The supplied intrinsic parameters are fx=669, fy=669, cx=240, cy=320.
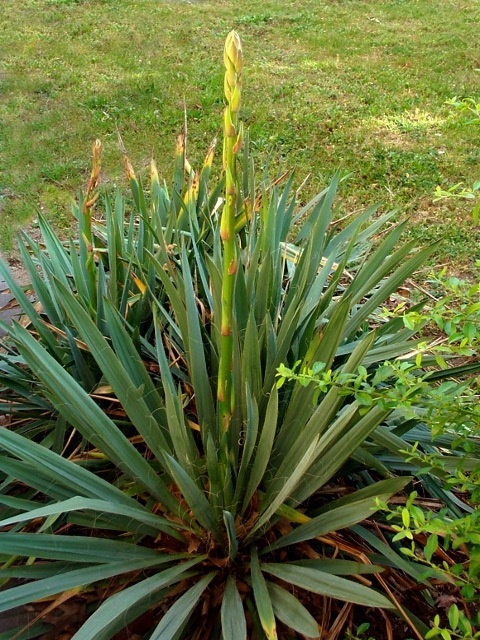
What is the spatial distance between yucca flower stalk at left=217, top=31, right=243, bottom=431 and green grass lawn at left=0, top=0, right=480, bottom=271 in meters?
2.58

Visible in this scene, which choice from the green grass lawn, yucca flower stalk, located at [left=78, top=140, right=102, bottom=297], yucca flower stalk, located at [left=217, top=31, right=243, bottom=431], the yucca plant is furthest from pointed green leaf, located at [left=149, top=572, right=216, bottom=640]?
the green grass lawn

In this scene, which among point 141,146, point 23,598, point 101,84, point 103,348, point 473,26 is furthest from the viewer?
point 473,26

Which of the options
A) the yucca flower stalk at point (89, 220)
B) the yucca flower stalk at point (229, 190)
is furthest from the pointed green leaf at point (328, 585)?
the yucca flower stalk at point (89, 220)

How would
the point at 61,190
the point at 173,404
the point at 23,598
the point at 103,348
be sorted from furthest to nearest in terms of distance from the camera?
1. the point at 61,190
2. the point at 103,348
3. the point at 173,404
4. the point at 23,598

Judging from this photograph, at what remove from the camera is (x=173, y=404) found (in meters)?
1.79

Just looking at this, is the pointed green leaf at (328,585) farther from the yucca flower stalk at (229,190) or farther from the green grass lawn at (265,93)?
the green grass lawn at (265,93)

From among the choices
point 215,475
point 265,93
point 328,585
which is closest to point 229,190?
point 215,475

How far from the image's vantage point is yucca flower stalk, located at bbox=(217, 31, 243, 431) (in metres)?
1.34

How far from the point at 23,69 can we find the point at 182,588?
7.30m

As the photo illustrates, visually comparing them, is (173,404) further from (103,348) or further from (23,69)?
(23,69)

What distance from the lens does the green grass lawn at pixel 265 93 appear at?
220 inches

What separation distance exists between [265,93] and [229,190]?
621 cm

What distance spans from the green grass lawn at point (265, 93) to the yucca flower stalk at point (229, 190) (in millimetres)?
2579

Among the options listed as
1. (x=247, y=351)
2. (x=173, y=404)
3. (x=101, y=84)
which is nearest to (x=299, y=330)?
(x=247, y=351)
